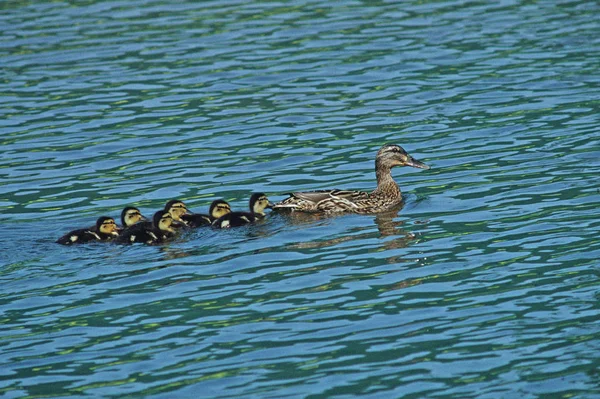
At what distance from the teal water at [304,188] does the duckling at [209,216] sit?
1.34 feet

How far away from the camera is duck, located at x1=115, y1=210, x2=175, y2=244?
1120 cm

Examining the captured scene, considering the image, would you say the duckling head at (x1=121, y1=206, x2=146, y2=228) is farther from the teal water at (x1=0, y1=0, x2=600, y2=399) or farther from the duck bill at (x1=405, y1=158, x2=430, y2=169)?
the duck bill at (x1=405, y1=158, x2=430, y2=169)

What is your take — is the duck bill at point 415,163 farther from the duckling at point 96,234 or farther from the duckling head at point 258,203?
the duckling at point 96,234

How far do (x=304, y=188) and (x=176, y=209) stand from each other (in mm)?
1857

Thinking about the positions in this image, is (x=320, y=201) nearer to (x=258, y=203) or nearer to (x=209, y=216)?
(x=258, y=203)

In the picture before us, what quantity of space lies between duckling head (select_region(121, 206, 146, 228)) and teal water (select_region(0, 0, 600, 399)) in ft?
1.83

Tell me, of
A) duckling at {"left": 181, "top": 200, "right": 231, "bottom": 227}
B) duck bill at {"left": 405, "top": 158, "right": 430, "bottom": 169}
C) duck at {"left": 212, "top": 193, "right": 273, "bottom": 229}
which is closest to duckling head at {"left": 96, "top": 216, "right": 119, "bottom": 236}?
duckling at {"left": 181, "top": 200, "right": 231, "bottom": 227}

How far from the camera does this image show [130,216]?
11.7 meters

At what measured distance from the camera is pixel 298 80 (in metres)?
18.2

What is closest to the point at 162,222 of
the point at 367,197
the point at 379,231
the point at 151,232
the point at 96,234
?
the point at 151,232

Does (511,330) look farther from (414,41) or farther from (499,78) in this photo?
(414,41)

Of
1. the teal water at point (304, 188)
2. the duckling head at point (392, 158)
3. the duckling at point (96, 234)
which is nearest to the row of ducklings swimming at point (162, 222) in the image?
the duckling at point (96, 234)

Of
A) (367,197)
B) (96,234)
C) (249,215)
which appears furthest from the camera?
(367,197)

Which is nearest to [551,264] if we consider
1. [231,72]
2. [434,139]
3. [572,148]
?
[572,148]
